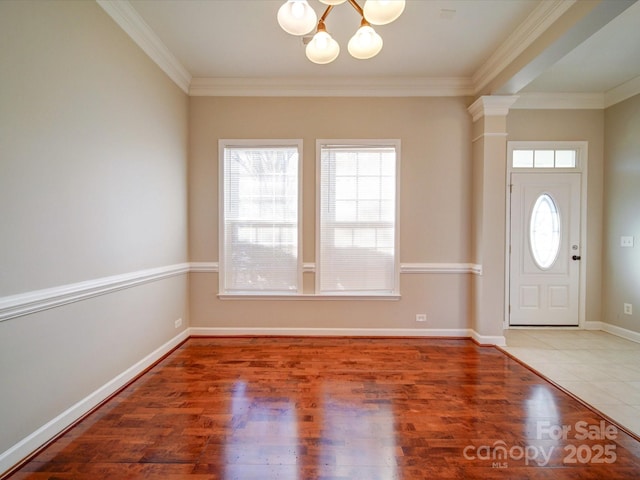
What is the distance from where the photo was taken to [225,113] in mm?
3816

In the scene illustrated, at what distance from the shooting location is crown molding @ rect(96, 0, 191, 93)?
2.47 m

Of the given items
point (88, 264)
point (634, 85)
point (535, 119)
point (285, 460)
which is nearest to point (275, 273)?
point (88, 264)

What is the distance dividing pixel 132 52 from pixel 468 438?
156 inches

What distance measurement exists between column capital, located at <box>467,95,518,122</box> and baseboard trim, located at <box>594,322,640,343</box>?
10.1 feet

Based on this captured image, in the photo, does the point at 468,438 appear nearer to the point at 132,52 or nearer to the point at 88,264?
the point at 88,264

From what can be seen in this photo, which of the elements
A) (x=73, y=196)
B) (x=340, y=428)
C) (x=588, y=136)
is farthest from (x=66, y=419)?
(x=588, y=136)

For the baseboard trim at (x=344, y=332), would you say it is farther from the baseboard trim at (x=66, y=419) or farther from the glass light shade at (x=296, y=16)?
the glass light shade at (x=296, y=16)

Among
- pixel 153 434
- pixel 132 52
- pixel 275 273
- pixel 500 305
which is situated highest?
pixel 132 52

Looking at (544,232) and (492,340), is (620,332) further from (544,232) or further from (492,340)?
(492,340)

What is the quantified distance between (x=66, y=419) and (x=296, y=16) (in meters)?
2.88

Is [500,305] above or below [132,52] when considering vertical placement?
below

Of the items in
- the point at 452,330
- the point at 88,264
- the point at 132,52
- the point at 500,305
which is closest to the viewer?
the point at 88,264

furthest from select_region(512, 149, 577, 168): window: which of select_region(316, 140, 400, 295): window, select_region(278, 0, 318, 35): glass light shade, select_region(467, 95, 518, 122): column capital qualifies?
select_region(278, 0, 318, 35): glass light shade

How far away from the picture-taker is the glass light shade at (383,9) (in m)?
1.65
